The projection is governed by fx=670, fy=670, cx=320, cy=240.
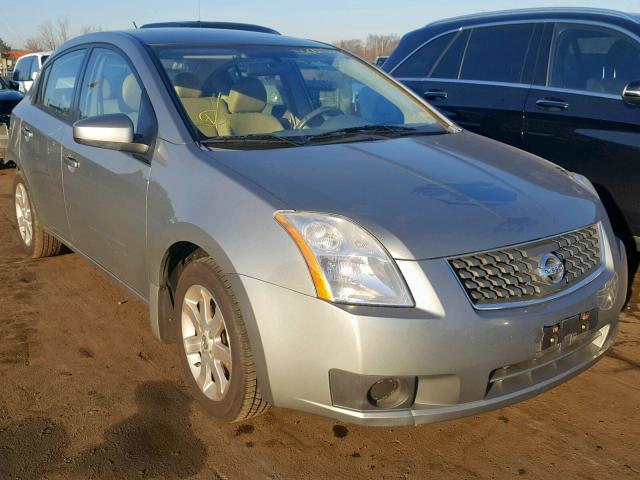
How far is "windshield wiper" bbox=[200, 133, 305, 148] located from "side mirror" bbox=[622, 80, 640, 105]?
7.15ft

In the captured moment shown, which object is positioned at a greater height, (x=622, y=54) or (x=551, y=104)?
(x=622, y=54)

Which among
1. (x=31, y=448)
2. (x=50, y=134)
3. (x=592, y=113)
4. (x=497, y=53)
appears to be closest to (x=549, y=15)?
(x=497, y=53)

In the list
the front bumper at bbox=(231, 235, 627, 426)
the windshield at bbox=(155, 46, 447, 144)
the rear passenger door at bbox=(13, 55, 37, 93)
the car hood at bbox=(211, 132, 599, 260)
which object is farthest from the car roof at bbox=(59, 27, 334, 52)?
the rear passenger door at bbox=(13, 55, 37, 93)

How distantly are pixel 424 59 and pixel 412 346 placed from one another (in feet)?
13.3

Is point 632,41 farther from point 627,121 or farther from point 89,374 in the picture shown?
point 89,374

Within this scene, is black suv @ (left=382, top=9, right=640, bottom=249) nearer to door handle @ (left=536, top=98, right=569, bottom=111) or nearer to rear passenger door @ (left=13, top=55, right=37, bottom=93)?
door handle @ (left=536, top=98, right=569, bottom=111)

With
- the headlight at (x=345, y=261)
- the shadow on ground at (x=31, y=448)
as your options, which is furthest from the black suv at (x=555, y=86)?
the shadow on ground at (x=31, y=448)

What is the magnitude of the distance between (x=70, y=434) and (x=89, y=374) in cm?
56

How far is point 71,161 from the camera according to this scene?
381 cm

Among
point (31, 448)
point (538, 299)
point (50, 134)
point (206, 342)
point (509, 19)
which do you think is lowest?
point (31, 448)

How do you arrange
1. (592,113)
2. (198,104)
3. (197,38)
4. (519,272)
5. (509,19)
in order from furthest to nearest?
(509,19)
(592,113)
(197,38)
(198,104)
(519,272)

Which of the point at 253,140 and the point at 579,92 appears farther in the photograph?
the point at 579,92

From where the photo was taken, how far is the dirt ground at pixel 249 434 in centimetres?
257

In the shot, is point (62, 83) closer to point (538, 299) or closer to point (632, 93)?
point (538, 299)
